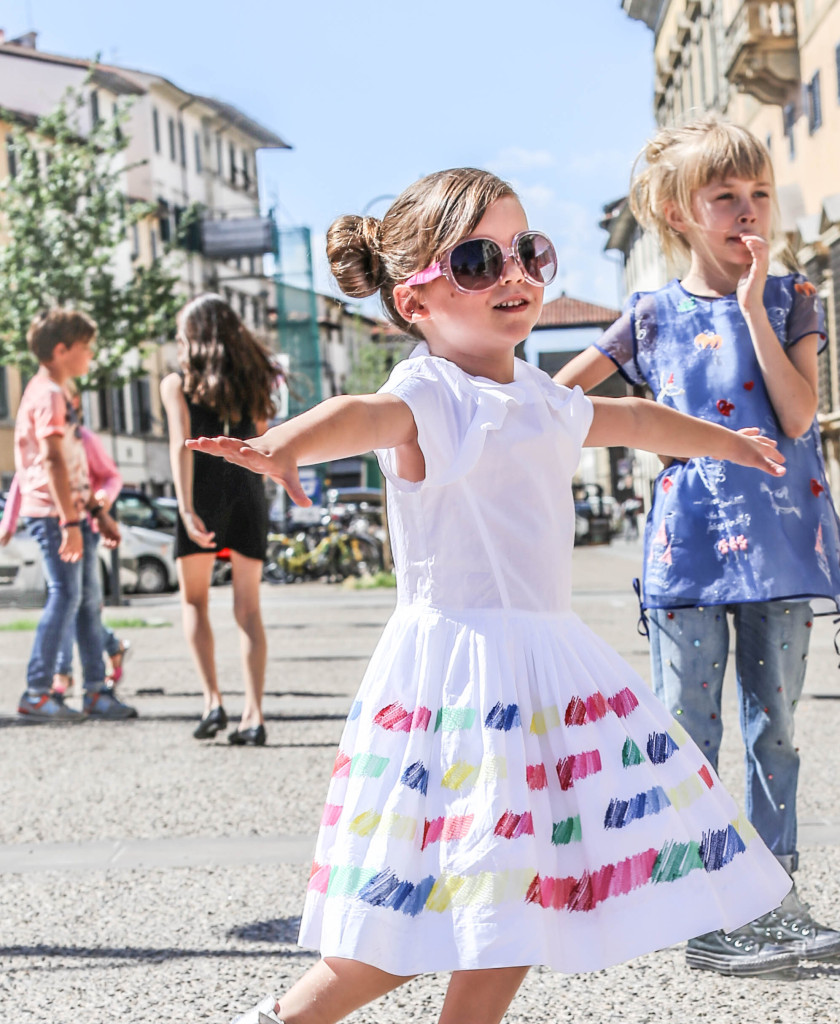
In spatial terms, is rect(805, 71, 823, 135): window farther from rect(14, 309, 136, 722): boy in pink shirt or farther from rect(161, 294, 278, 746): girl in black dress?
rect(161, 294, 278, 746): girl in black dress

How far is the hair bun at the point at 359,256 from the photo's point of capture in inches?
98.9

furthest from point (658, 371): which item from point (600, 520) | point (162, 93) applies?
point (162, 93)

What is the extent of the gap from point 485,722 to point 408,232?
82 cm

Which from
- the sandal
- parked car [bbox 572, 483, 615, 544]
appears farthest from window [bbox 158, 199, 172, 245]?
the sandal

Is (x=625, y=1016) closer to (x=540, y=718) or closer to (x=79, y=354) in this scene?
(x=540, y=718)

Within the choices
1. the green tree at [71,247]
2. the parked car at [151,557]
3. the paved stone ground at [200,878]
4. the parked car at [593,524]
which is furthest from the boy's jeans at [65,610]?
the parked car at [593,524]

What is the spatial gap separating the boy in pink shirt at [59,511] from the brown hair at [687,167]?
4.07 m

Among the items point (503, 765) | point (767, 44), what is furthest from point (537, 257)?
point (767, 44)

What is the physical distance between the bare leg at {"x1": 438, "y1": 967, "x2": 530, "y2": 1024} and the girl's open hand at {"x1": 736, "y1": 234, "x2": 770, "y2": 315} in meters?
1.57

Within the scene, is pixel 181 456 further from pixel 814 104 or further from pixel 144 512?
pixel 814 104

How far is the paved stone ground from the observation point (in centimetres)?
290

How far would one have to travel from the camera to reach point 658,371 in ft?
10.6

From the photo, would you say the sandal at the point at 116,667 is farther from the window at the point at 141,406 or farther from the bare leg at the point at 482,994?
the window at the point at 141,406

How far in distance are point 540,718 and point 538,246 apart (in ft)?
2.46
